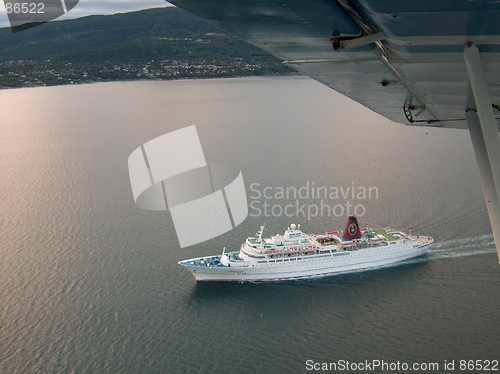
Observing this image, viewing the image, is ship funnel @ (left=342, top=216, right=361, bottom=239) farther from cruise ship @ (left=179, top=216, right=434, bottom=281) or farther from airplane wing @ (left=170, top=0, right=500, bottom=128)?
airplane wing @ (left=170, top=0, right=500, bottom=128)

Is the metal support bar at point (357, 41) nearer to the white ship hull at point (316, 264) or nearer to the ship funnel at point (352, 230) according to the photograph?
the white ship hull at point (316, 264)

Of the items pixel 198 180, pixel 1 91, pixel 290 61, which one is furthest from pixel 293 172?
pixel 1 91

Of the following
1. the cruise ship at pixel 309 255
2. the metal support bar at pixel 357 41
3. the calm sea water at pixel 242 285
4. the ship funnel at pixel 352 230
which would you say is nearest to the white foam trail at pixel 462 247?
the calm sea water at pixel 242 285

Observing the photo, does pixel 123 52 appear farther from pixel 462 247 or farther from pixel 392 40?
pixel 392 40


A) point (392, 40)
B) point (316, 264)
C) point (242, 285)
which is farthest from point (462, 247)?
point (392, 40)

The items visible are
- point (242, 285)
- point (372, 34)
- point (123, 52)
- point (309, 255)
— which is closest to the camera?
point (372, 34)

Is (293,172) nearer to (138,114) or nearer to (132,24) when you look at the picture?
(138,114)

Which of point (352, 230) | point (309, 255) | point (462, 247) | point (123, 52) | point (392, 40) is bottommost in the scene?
point (462, 247)
